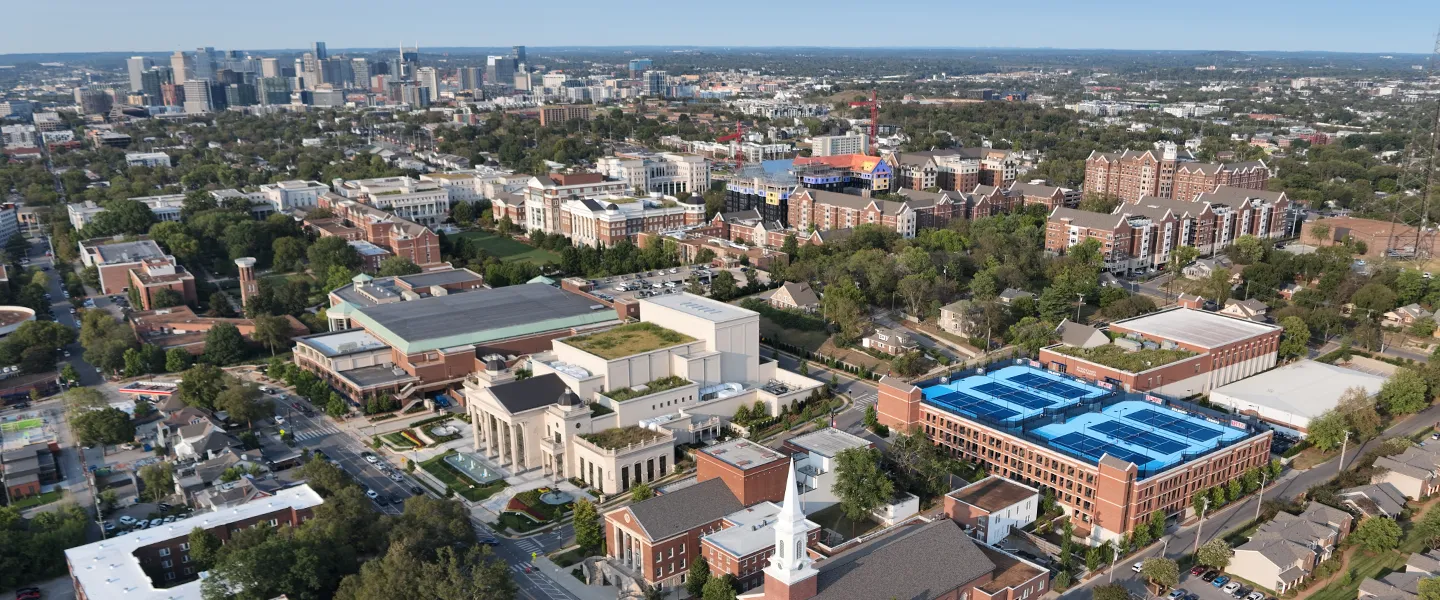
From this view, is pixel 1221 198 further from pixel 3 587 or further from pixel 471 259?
pixel 3 587

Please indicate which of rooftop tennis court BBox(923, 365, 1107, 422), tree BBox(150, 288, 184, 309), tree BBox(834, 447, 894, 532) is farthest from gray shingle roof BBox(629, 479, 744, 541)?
tree BBox(150, 288, 184, 309)

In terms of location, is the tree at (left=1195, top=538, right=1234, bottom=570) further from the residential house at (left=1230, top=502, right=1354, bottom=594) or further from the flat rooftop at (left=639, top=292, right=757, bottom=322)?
the flat rooftop at (left=639, top=292, right=757, bottom=322)

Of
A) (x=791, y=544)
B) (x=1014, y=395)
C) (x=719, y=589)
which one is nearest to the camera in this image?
(x=791, y=544)

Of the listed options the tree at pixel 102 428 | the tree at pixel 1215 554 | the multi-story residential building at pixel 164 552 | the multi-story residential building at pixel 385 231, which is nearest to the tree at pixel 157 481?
the multi-story residential building at pixel 164 552

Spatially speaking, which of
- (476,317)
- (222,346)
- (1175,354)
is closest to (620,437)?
(476,317)

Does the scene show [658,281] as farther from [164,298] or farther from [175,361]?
[164,298]

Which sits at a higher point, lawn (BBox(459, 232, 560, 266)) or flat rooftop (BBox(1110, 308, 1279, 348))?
flat rooftop (BBox(1110, 308, 1279, 348))

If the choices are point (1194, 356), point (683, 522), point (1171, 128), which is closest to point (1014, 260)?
point (1194, 356)
